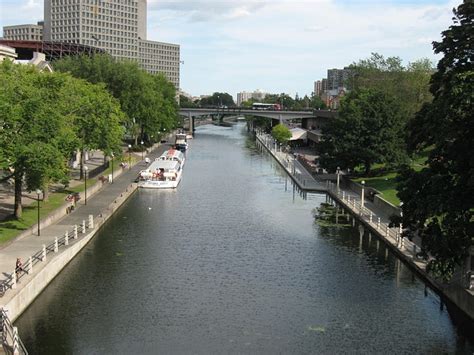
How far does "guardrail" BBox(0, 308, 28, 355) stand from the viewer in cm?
2300

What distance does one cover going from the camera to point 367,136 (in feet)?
233

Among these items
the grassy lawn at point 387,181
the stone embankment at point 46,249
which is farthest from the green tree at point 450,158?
the grassy lawn at point 387,181

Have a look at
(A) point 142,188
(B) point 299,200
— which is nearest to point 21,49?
(A) point 142,188

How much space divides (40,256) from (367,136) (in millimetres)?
46035

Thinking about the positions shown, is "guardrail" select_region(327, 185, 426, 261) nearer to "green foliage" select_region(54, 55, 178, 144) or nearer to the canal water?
the canal water

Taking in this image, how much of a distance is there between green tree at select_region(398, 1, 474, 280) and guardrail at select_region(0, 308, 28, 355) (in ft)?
61.0

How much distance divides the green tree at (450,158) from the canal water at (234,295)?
4.96m

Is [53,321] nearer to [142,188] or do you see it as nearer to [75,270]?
[75,270]

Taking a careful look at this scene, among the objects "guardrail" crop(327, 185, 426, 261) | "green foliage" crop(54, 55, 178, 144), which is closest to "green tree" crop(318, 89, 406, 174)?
"guardrail" crop(327, 185, 426, 261)

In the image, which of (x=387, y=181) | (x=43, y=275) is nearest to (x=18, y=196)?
(x=43, y=275)

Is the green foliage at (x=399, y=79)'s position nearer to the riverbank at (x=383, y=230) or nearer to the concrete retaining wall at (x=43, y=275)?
the riverbank at (x=383, y=230)

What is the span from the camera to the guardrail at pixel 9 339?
23.0 metres

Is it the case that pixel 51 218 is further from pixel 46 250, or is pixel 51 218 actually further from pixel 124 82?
pixel 124 82

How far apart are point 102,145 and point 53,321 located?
3653cm
